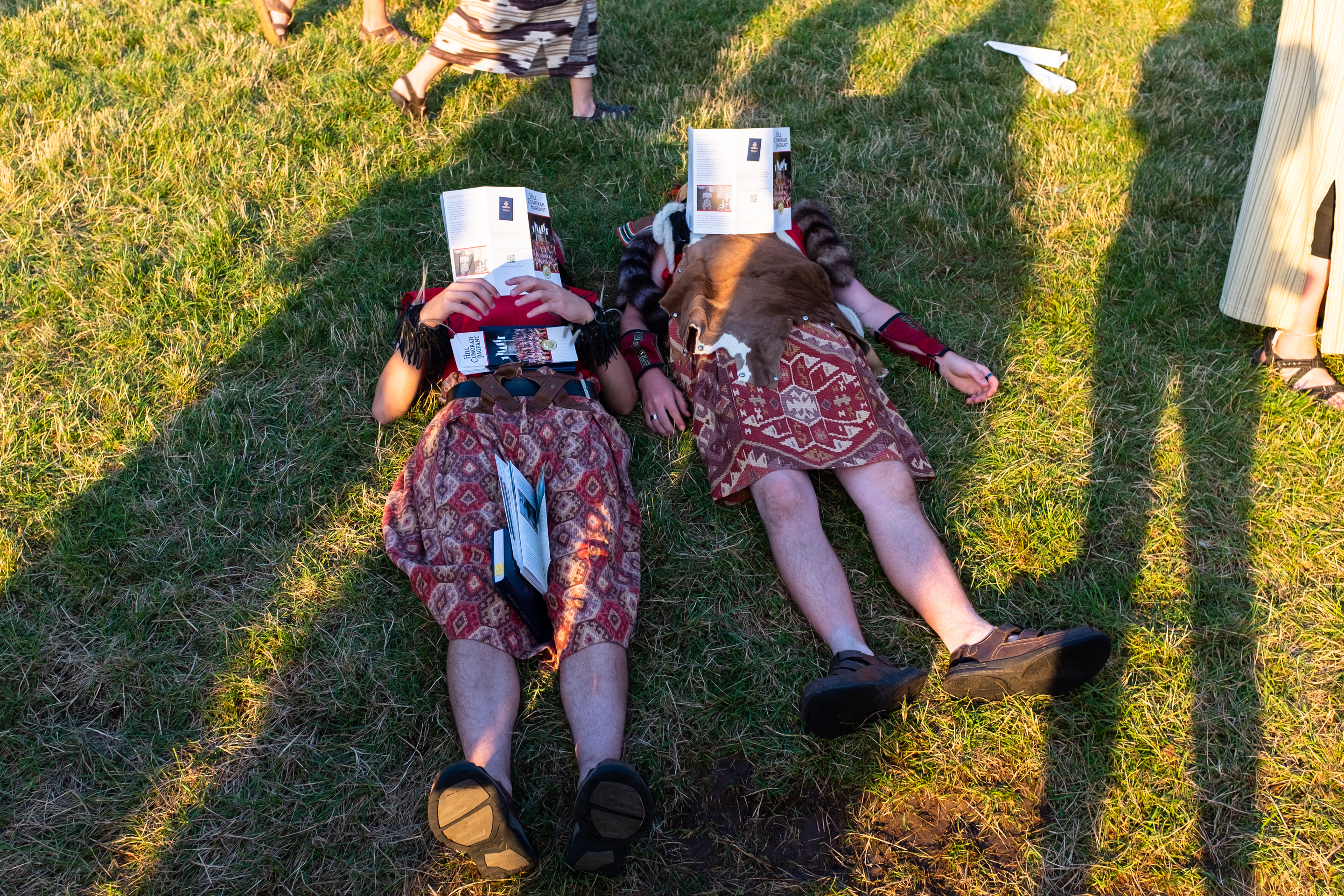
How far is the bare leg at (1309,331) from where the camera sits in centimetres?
321

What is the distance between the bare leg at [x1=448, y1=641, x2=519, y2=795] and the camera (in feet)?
7.43

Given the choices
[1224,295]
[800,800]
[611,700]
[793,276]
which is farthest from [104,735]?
[1224,295]

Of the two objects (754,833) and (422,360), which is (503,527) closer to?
(422,360)

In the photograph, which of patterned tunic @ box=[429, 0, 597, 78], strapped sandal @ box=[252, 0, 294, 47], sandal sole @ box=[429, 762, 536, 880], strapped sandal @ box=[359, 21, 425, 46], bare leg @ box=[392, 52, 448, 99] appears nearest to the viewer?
sandal sole @ box=[429, 762, 536, 880]

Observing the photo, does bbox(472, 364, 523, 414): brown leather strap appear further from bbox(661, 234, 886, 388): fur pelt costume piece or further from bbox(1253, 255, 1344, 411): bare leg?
bbox(1253, 255, 1344, 411): bare leg

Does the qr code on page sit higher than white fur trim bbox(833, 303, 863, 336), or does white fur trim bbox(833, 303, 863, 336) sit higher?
the qr code on page

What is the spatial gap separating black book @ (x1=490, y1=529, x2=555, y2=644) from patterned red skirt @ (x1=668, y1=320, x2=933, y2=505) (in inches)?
27.0

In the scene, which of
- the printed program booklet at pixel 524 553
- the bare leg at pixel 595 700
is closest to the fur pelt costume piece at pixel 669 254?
the printed program booklet at pixel 524 553

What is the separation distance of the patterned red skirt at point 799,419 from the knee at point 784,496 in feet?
0.09

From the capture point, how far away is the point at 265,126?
164 inches

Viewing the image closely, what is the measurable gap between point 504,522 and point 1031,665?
1.48 meters

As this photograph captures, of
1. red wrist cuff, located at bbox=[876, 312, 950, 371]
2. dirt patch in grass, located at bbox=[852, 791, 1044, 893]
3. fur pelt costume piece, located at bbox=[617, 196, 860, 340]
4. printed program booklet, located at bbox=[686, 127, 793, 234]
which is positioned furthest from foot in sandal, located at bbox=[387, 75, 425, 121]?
dirt patch in grass, located at bbox=[852, 791, 1044, 893]

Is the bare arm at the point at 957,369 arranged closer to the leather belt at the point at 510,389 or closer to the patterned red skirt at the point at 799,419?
the patterned red skirt at the point at 799,419

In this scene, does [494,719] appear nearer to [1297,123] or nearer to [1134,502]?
[1134,502]
